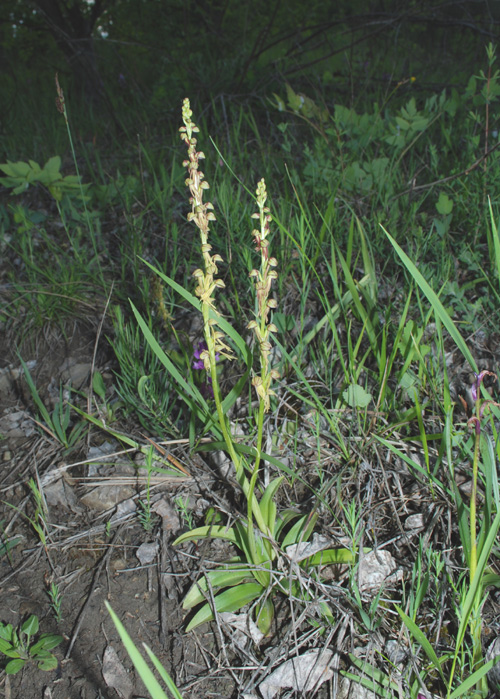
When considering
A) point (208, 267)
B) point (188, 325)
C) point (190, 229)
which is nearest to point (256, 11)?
point (190, 229)

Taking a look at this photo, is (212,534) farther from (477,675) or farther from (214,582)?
(477,675)

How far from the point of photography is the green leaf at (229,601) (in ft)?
4.33

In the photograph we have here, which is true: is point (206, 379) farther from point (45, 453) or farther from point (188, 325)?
point (45, 453)

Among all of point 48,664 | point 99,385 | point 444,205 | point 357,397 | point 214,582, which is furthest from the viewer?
point 444,205

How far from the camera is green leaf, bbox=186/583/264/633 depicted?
4.33 feet

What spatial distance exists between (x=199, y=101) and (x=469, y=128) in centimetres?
234

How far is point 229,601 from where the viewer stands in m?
1.34

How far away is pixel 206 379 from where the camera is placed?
6.23 feet

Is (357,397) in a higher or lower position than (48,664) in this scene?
higher

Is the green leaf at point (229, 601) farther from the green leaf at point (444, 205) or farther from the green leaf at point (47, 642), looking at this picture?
the green leaf at point (444, 205)

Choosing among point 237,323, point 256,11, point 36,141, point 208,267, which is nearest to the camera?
point 208,267

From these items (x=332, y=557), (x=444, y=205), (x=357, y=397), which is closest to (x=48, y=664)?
(x=332, y=557)

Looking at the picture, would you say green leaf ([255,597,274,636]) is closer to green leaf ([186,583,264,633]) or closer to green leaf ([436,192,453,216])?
green leaf ([186,583,264,633])

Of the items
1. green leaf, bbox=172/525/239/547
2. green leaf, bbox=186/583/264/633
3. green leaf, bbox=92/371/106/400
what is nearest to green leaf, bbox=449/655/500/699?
green leaf, bbox=186/583/264/633
